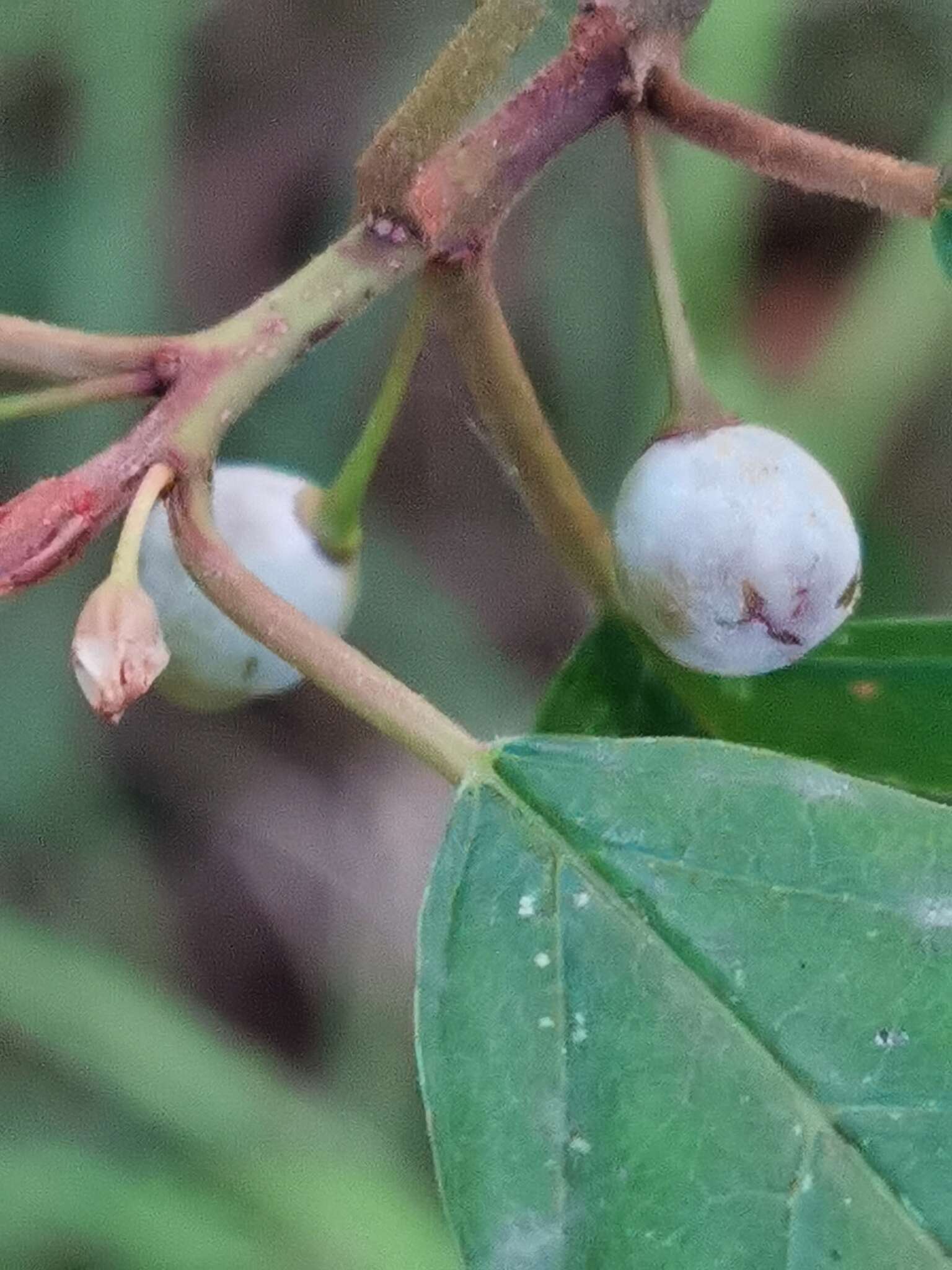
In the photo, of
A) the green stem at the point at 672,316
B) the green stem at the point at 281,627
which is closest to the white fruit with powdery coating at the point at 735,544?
the green stem at the point at 672,316

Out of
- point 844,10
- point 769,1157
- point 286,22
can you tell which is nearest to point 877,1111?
point 769,1157

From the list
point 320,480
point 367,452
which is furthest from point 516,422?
point 320,480

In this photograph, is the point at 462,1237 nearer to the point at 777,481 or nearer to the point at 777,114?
the point at 777,481

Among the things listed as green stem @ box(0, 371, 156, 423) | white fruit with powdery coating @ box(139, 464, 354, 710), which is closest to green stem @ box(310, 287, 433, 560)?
white fruit with powdery coating @ box(139, 464, 354, 710)

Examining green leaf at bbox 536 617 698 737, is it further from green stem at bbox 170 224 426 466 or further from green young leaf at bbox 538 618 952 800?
green stem at bbox 170 224 426 466

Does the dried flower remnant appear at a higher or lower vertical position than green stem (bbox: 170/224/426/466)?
lower

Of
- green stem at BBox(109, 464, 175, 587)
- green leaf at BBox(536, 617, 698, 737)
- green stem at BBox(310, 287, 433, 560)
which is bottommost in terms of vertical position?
green stem at BBox(109, 464, 175, 587)

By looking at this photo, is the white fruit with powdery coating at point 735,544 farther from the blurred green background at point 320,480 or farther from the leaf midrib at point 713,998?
the blurred green background at point 320,480

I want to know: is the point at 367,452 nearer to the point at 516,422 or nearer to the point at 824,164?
the point at 516,422
